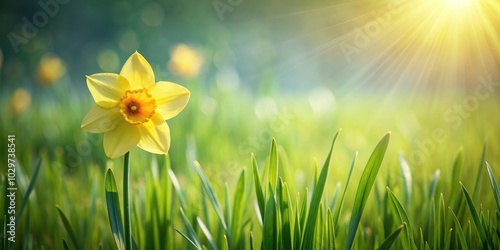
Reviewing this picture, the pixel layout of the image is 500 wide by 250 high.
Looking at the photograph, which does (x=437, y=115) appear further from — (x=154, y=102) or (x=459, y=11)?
(x=154, y=102)

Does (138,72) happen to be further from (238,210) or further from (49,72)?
(49,72)

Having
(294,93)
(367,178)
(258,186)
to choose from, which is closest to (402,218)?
(367,178)

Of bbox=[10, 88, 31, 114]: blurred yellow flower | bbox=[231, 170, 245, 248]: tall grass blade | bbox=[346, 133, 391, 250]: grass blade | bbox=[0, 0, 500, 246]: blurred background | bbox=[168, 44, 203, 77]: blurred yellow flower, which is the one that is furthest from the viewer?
bbox=[168, 44, 203, 77]: blurred yellow flower

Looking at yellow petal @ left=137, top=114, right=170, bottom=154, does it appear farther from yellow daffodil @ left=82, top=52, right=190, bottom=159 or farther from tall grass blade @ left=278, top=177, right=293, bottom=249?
tall grass blade @ left=278, top=177, right=293, bottom=249

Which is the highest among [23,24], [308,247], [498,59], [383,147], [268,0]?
[268,0]

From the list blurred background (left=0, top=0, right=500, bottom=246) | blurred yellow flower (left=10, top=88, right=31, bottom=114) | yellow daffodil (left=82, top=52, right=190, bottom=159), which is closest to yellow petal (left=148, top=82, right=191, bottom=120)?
yellow daffodil (left=82, top=52, right=190, bottom=159)

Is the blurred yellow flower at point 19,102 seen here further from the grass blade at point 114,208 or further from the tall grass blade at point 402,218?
the tall grass blade at point 402,218

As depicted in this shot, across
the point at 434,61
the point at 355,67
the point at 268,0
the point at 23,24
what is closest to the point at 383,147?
the point at 434,61
